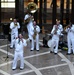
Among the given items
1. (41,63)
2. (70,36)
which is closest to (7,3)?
(70,36)

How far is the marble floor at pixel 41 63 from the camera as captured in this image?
15188mm

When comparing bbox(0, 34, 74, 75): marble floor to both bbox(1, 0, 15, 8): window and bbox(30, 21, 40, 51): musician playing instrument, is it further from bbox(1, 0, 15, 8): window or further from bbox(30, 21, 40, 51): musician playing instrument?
bbox(1, 0, 15, 8): window

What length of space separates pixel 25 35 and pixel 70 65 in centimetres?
679

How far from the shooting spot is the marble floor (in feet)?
49.8

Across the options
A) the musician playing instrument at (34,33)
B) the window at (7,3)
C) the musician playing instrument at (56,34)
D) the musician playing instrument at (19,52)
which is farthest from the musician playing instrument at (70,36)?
the window at (7,3)

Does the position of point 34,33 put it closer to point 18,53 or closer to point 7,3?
point 18,53

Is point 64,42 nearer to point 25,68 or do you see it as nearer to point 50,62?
point 50,62

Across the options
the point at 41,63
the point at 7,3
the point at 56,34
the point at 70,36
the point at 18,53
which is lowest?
the point at 41,63

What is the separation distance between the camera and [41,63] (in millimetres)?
16594

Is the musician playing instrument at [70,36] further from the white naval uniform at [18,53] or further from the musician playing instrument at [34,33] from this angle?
the white naval uniform at [18,53]

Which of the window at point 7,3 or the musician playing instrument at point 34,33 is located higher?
the window at point 7,3

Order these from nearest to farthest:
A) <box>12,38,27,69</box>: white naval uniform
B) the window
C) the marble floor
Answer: the marble floor → <box>12,38,27,69</box>: white naval uniform → the window

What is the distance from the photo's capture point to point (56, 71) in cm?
1534

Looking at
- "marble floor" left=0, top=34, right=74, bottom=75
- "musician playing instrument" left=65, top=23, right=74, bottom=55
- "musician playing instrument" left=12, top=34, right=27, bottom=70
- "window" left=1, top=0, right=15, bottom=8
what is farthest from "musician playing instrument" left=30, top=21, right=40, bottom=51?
"window" left=1, top=0, right=15, bottom=8
